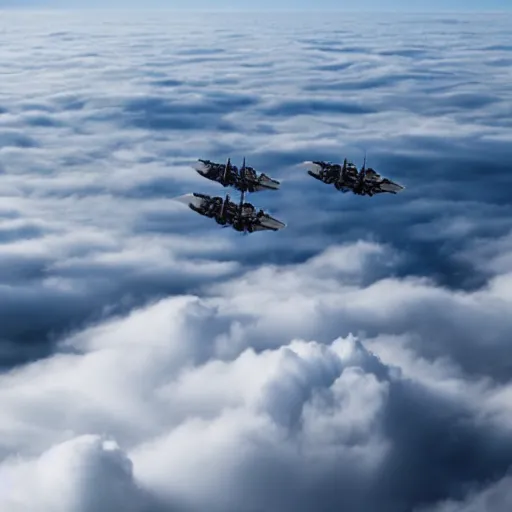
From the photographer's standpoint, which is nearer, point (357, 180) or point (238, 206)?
point (238, 206)

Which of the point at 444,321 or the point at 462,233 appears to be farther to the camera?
the point at 462,233

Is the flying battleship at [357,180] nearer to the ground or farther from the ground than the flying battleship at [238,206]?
farther from the ground

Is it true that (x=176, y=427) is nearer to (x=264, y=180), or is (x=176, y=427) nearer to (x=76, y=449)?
(x=76, y=449)

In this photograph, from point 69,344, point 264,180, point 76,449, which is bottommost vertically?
point 69,344

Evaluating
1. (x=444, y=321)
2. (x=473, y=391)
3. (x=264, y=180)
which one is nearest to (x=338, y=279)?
(x=444, y=321)

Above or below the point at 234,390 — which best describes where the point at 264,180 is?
above

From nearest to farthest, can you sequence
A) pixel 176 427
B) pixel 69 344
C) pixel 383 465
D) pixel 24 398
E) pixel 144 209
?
pixel 383 465
pixel 176 427
pixel 24 398
pixel 69 344
pixel 144 209

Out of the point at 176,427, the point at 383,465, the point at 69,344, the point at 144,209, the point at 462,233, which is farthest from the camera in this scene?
the point at 144,209

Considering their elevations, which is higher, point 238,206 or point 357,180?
point 357,180

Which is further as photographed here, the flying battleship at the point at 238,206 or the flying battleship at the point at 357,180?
the flying battleship at the point at 357,180

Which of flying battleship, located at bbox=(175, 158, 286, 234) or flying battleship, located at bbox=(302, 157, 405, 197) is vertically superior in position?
flying battleship, located at bbox=(302, 157, 405, 197)

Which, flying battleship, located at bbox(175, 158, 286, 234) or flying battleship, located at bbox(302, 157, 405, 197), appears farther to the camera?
flying battleship, located at bbox(302, 157, 405, 197)
